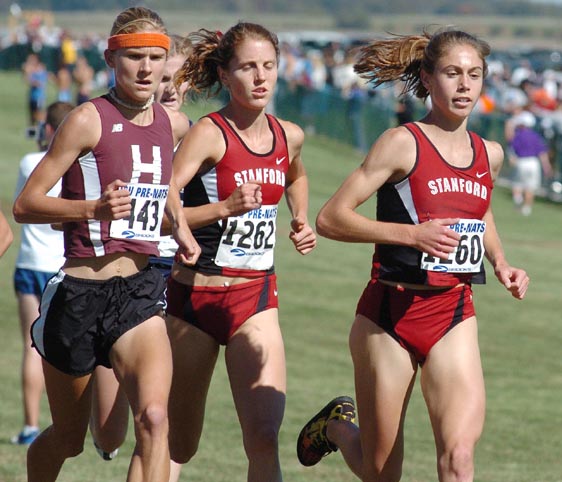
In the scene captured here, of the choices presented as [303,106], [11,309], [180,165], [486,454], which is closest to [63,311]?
[180,165]

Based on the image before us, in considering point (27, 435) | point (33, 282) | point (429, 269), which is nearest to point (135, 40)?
point (429, 269)

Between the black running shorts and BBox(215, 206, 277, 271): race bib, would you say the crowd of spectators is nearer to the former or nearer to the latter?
BBox(215, 206, 277, 271): race bib

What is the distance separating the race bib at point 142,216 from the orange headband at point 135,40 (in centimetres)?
62

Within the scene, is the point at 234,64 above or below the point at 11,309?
above

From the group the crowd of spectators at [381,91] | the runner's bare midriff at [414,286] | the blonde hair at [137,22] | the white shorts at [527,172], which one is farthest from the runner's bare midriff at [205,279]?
the white shorts at [527,172]

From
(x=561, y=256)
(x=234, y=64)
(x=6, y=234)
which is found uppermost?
(x=234, y=64)

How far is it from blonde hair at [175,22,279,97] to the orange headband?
52cm

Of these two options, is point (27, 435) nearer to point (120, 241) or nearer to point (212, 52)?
point (120, 241)

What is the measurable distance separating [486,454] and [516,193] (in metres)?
15.4

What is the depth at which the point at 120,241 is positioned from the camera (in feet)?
19.2

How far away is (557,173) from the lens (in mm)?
24375

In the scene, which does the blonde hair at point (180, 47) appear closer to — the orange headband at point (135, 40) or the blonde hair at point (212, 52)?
the blonde hair at point (212, 52)

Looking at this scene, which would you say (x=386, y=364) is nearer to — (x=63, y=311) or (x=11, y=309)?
(x=63, y=311)

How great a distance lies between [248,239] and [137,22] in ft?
3.71
